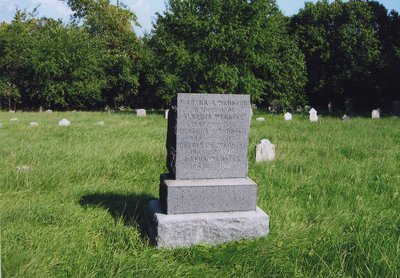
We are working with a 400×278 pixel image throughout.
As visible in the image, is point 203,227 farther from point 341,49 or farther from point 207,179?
point 341,49

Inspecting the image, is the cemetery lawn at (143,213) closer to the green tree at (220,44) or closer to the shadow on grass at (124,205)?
the shadow on grass at (124,205)

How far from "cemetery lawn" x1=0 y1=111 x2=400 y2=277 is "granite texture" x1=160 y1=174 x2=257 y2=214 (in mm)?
384

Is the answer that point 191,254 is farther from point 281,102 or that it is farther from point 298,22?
point 298,22

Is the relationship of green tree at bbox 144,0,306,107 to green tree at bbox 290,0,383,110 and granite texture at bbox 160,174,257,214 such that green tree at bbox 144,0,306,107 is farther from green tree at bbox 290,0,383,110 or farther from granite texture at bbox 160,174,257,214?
granite texture at bbox 160,174,257,214

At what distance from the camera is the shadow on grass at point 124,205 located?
374cm

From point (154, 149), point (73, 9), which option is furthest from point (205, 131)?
point (73, 9)

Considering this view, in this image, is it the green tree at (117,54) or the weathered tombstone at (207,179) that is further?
the green tree at (117,54)

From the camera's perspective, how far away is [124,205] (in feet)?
14.1

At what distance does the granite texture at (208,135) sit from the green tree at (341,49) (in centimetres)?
2221

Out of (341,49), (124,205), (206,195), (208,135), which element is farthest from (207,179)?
(341,49)

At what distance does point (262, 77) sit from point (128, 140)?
1460 centimetres

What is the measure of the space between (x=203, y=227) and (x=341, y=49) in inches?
992

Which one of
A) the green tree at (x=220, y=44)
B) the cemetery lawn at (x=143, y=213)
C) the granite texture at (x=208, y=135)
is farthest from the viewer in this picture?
the green tree at (x=220, y=44)

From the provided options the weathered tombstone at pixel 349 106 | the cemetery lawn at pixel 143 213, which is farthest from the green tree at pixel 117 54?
the cemetery lawn at pixel 143 213
